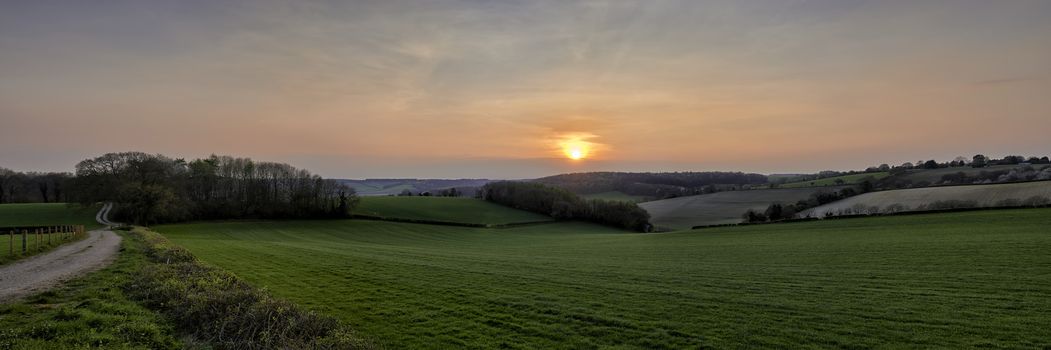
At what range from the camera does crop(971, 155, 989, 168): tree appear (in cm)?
8968

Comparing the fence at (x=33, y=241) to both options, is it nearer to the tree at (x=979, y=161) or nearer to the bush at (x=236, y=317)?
the bush at (x=236, y=317)

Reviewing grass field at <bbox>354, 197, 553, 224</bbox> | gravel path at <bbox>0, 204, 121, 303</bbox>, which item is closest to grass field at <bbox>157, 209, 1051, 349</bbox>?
gravel path at <bbox>0, 204, 121, 303</bbox>

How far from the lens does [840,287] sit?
602 inches

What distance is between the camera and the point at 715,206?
94188mm

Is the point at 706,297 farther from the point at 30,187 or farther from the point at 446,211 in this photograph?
the point at 30,187

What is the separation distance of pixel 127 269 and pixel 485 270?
13.7m

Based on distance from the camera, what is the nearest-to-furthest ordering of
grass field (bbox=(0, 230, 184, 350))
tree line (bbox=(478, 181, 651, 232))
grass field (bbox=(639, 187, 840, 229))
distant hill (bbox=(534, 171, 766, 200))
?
grass field (bbox=(0, 230, 184, 350))
grass field (bbox=(639, 187, 840, 229))
tree line (bbox=(478, 181, 651, 232))
distant hill (bbox=(534, 171, 766, 200))

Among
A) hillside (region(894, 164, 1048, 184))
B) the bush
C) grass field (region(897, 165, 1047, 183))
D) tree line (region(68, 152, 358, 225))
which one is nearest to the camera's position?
the bush

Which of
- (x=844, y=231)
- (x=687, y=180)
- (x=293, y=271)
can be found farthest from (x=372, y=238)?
(x=687, y=180)

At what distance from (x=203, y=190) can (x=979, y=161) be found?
14351cm

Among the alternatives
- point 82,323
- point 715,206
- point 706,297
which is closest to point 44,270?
point 82,323

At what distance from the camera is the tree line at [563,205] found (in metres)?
89.9

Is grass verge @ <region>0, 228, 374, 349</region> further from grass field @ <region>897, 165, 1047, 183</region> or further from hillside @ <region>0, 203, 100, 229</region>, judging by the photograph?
grass field @ <region>897, 165, 1047, 183</region>

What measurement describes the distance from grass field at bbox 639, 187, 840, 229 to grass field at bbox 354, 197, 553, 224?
2432 cm
